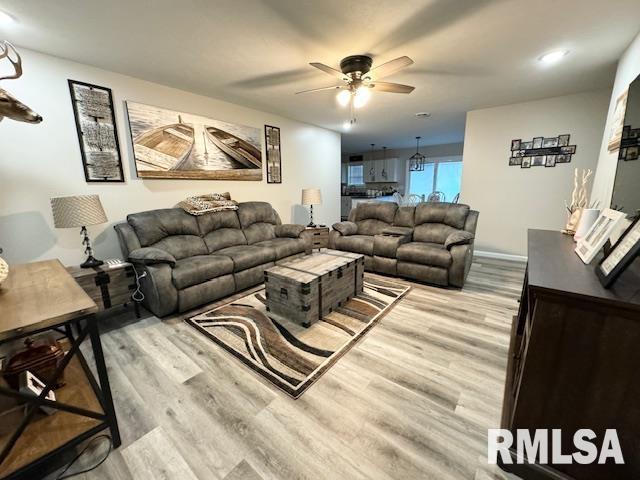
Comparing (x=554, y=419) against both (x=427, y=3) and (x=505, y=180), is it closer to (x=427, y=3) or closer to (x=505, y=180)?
(x=427, y=3)

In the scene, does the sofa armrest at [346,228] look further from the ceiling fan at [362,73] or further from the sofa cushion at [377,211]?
the ceiling fan at [362,73]

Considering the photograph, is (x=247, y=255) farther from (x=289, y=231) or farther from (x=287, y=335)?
(x=287, y=335)

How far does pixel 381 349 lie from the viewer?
2.01 metres

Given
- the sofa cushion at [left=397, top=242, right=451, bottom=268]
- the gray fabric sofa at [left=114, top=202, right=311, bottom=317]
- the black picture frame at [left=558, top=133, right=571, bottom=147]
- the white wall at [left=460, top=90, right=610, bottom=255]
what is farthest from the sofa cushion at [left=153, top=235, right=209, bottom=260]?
the black picture frame at [left=558, top=133, right=571, bottom=147]

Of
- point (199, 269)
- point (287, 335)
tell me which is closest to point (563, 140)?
point (287, 335)

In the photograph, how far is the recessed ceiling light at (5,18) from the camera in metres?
1.76

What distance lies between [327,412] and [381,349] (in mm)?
713

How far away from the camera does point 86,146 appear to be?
8.53 feet

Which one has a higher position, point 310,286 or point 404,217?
point 404,217

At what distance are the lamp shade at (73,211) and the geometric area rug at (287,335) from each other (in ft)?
4.11

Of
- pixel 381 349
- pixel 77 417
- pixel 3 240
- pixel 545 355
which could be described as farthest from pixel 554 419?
pixel 3 240

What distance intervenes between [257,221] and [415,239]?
2.40 metres

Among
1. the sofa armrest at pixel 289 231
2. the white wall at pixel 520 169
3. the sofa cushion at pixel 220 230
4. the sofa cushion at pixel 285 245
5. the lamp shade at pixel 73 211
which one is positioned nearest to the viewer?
the lamp shade at pixel 73 211

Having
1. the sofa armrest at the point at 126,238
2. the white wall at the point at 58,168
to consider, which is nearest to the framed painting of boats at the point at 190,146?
the white wall at the point at 58,168
